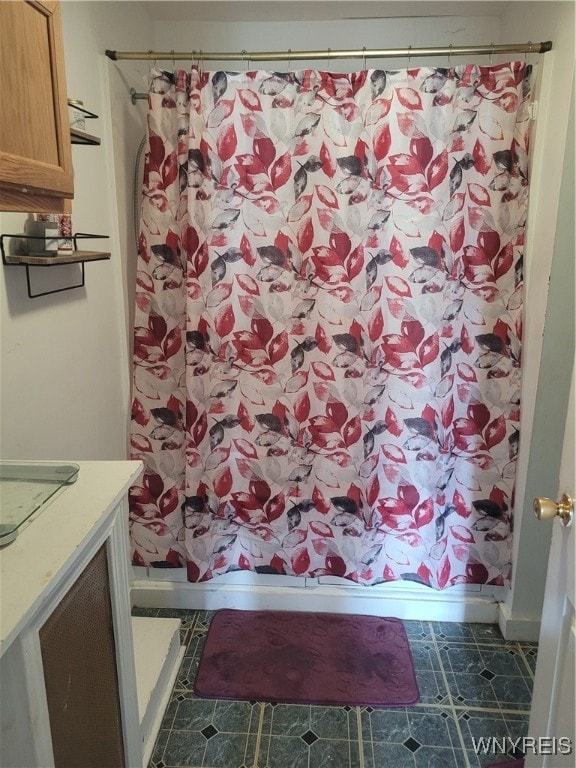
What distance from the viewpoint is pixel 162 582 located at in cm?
212

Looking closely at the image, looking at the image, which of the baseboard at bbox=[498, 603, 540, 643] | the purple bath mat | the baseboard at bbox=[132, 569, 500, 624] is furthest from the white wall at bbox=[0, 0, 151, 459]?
the baseboard at bbox=[498, 603, 540, 643]

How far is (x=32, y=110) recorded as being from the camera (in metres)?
0.91

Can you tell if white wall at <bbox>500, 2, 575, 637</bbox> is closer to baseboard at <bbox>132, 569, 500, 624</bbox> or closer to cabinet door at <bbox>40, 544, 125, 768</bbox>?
baseboard at <bbox>132, 569, 500, 624</bbox>

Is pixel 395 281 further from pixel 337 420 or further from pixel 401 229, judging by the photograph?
pixel 337 420

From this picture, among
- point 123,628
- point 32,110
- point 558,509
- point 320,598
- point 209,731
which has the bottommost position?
point 209,731

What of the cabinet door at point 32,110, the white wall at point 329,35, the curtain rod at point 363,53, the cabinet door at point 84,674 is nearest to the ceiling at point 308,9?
the white wall at point 329,35

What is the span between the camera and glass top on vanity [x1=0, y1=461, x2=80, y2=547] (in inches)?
34.5

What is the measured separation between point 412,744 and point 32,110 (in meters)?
1.77

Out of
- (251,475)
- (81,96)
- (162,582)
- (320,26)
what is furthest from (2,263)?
(320,26)

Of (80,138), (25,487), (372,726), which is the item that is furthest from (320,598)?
(80,138)

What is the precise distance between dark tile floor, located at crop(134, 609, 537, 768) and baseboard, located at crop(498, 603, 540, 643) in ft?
0.21

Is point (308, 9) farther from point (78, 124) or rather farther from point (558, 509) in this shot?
point (558, 509)

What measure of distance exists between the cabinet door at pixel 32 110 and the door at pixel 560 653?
1017mm

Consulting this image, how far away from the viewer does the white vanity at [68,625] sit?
28.8 inches
